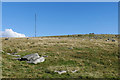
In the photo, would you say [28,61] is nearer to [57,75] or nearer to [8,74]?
[8,74]

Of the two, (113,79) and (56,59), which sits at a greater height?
(56,59)

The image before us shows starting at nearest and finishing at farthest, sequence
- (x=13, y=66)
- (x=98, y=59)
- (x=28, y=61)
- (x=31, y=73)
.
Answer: (x=31, y=73), (x=13, y=66), (x=28, y=61), (x=98, y=59)

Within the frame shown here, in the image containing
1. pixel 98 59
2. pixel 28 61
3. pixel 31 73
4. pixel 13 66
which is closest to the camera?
pixel 31 73

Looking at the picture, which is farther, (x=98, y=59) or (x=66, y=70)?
(x=98, y=59)

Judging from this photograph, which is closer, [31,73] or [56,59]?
[31,73]

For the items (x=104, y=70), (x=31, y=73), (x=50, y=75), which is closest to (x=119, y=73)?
(x=104, y=70)

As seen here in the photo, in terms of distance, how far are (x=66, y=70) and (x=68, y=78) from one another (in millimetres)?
2370

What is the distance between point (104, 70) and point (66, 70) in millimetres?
5205

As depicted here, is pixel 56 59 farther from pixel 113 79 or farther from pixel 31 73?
pixel 113 79

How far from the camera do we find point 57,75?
1552 cm

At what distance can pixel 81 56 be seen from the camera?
24.4 m

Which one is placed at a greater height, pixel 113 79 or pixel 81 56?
pixel 81 56

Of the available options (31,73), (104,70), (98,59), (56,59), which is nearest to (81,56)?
(98,59)

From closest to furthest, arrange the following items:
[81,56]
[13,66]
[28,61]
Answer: [13,66], [28,61], [81,56]
